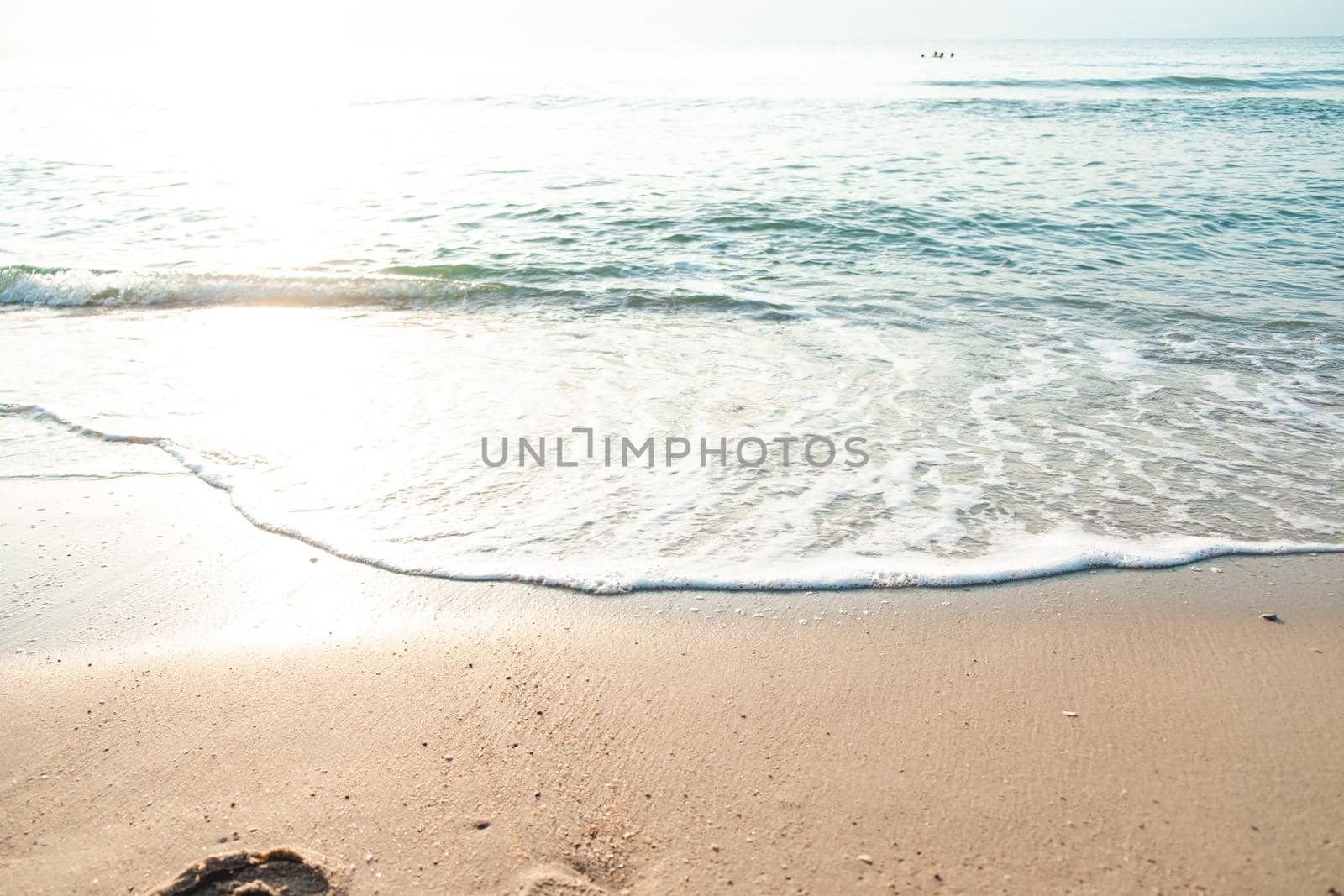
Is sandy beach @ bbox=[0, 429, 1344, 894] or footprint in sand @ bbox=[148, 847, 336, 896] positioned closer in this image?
footprint in sand @ bbox=[148, 847, 336, 896]

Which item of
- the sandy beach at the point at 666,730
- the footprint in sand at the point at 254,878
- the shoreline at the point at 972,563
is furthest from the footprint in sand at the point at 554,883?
the shoreline at the point at 972,563

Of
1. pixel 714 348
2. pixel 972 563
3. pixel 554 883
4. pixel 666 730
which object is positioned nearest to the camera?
pixel 554 883

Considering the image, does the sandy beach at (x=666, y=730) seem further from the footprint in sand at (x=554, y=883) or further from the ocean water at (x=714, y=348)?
the ocean water at (x=714, y=348)

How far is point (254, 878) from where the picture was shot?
6.31 feet

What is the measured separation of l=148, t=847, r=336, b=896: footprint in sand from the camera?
6.17ft

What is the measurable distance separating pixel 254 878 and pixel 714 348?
4.81 meters

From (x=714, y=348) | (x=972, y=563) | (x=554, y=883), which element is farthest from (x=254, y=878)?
(x=714, y=348)

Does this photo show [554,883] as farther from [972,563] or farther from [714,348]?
[714,348]

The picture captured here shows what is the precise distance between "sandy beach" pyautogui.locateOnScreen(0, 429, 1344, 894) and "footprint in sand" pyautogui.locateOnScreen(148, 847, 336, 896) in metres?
0.03

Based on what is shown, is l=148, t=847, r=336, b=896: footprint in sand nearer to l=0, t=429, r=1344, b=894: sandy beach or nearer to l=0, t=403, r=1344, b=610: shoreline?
l=0, t=429, r=1344, b=894: sandy beach

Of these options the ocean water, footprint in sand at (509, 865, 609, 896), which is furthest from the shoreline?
footprint in sand at (509, 865, 609, 896)

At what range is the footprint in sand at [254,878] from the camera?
188 cm

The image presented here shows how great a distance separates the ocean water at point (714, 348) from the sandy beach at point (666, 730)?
0.29 meters

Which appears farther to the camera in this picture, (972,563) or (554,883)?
(972,563)
